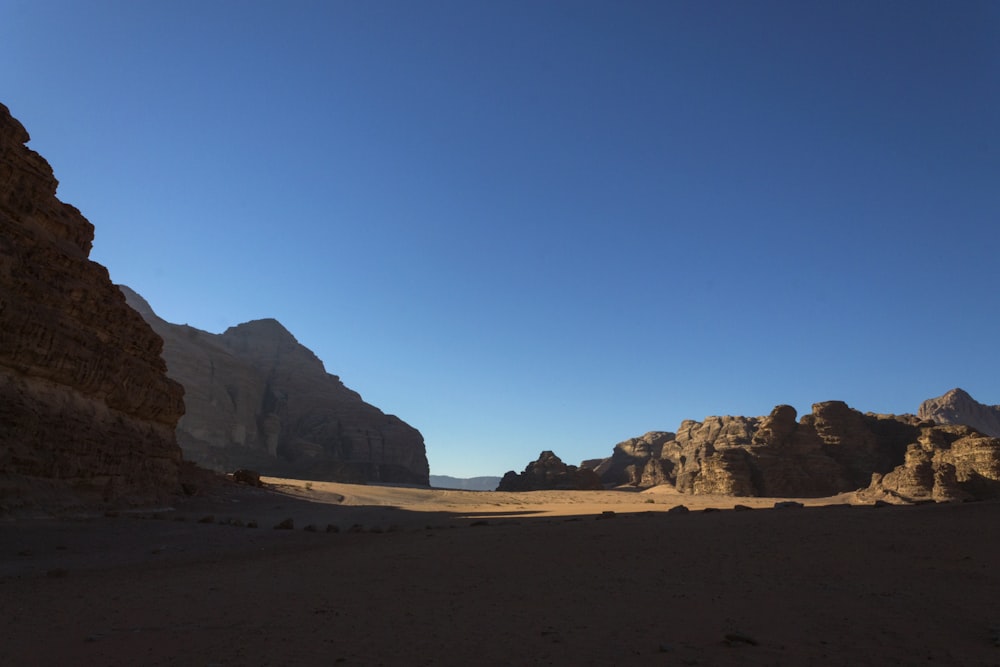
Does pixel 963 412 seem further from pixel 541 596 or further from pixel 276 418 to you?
pixel 541 596

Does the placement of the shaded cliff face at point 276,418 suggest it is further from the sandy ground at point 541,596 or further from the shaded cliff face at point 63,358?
the sandy ground at point 541,596

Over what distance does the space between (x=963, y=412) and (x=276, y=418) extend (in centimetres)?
12394

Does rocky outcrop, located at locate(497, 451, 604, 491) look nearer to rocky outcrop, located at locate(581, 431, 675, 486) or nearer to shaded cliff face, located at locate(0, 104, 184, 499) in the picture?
rocky outcrop, located at locate(581, 431, 675, 486)

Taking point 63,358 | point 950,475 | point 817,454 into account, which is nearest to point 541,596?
point 63,358

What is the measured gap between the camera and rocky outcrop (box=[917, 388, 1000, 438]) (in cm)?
11406

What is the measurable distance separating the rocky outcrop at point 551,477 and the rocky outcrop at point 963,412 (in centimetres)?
8404

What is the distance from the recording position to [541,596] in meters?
7.46

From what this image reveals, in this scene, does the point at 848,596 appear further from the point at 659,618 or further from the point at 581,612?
the point at 581,612

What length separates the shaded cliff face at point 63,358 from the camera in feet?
50.8

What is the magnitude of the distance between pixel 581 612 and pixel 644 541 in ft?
17.7

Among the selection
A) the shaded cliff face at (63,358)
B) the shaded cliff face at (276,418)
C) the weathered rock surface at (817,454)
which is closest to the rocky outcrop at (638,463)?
the weathered rock surface at (817,454)

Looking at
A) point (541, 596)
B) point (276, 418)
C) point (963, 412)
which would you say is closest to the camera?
point (541, 596)

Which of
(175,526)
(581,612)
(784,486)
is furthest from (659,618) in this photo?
(784,486)

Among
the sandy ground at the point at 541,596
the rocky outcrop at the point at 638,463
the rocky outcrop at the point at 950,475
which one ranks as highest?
the rocky outcrop at the point at 638,463
